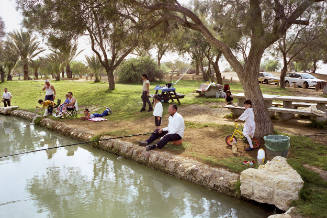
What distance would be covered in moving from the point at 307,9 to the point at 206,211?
5644 mm

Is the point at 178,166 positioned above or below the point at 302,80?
below

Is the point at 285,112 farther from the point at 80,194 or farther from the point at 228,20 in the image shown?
the point at 80,194

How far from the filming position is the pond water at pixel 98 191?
5.35 meters

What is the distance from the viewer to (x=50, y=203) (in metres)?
5.77

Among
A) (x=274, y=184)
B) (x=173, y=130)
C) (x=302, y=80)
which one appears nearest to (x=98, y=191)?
(x=173, y=130)

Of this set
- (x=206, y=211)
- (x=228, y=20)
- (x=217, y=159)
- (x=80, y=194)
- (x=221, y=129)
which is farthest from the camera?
(x=221, y=129)

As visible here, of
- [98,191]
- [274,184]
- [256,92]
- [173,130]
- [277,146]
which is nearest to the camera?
[274,184]

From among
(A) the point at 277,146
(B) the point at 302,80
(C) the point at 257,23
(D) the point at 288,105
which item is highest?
(C) the point at 257,23

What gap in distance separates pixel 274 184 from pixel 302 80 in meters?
22.9

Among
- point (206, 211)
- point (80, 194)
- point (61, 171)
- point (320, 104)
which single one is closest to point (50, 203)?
point (80, 194)

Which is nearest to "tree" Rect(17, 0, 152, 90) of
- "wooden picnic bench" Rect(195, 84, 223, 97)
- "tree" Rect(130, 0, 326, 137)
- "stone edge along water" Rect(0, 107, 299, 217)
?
"tree" Rect(130, 0, 326, 137)

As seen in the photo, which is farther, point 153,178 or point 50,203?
point 153,178

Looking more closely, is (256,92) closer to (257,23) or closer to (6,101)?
(257,23)

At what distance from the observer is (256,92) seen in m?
8.43
